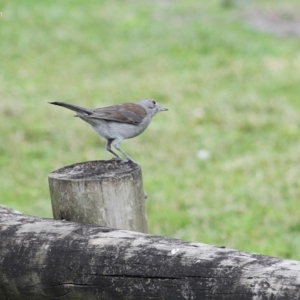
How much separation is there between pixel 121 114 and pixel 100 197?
91 cm

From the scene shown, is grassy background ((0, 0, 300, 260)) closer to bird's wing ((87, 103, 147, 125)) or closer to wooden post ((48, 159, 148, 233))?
bird's wing ((87, 103, 147, 125))

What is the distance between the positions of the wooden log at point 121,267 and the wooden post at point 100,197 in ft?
0.66

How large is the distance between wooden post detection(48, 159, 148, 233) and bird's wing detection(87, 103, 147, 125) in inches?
27.7

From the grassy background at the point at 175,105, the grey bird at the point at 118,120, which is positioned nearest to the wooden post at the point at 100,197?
the grey bird at the point at 118,120

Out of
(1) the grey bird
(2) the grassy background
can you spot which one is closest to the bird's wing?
(1) the grey bird

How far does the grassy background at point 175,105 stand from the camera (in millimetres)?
6863

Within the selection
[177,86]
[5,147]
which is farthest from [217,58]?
[5,147]

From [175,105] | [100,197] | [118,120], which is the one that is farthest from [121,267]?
[175,105]

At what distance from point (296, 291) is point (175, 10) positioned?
15592 millimetres

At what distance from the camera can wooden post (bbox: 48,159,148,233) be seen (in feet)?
9.36

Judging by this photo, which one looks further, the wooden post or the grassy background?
the grassy background

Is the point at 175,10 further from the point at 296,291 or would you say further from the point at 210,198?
the point at 296,291

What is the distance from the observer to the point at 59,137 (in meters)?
9.16

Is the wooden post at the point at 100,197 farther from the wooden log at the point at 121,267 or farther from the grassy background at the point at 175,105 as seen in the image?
the grassy background at the point at 175,105
